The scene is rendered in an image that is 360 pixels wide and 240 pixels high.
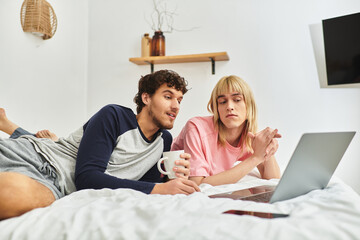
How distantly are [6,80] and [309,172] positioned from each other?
179 centimetres

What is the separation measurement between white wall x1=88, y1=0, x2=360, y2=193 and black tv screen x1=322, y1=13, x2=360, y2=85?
801 millimetres

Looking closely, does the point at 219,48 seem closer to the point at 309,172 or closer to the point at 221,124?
the point at 221,124

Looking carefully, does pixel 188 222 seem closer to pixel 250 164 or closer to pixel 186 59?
pixel 250 164

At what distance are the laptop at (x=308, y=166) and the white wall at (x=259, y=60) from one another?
150 cm

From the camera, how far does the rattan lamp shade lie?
193 centimetres

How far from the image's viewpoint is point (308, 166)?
2.47 ft

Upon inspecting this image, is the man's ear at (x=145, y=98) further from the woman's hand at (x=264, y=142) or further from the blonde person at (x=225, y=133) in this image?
the woman's hand at (x=264, y=142)

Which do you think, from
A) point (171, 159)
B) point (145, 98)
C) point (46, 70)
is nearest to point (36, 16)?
point (46, 70)

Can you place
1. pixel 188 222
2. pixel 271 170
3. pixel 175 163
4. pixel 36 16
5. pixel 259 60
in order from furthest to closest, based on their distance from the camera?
pixel 259 60 → pixel 36 16 → pixel 271 170 → pixel 175 163 → pixel 188 222

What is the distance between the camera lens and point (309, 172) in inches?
30.5

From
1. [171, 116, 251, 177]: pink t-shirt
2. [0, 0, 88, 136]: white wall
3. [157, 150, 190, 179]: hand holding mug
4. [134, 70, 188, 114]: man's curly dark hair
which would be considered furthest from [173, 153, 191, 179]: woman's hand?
[0, 0, 88, 136]: white wall

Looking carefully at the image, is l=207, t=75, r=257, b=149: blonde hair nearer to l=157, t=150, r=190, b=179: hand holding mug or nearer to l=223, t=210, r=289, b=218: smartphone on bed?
l=157, t=150, r=190, b=179: hand holding mug

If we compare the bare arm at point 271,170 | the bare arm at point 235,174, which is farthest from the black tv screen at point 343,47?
the bare arm at point 235,174

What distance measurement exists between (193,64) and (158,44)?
1.12ft
